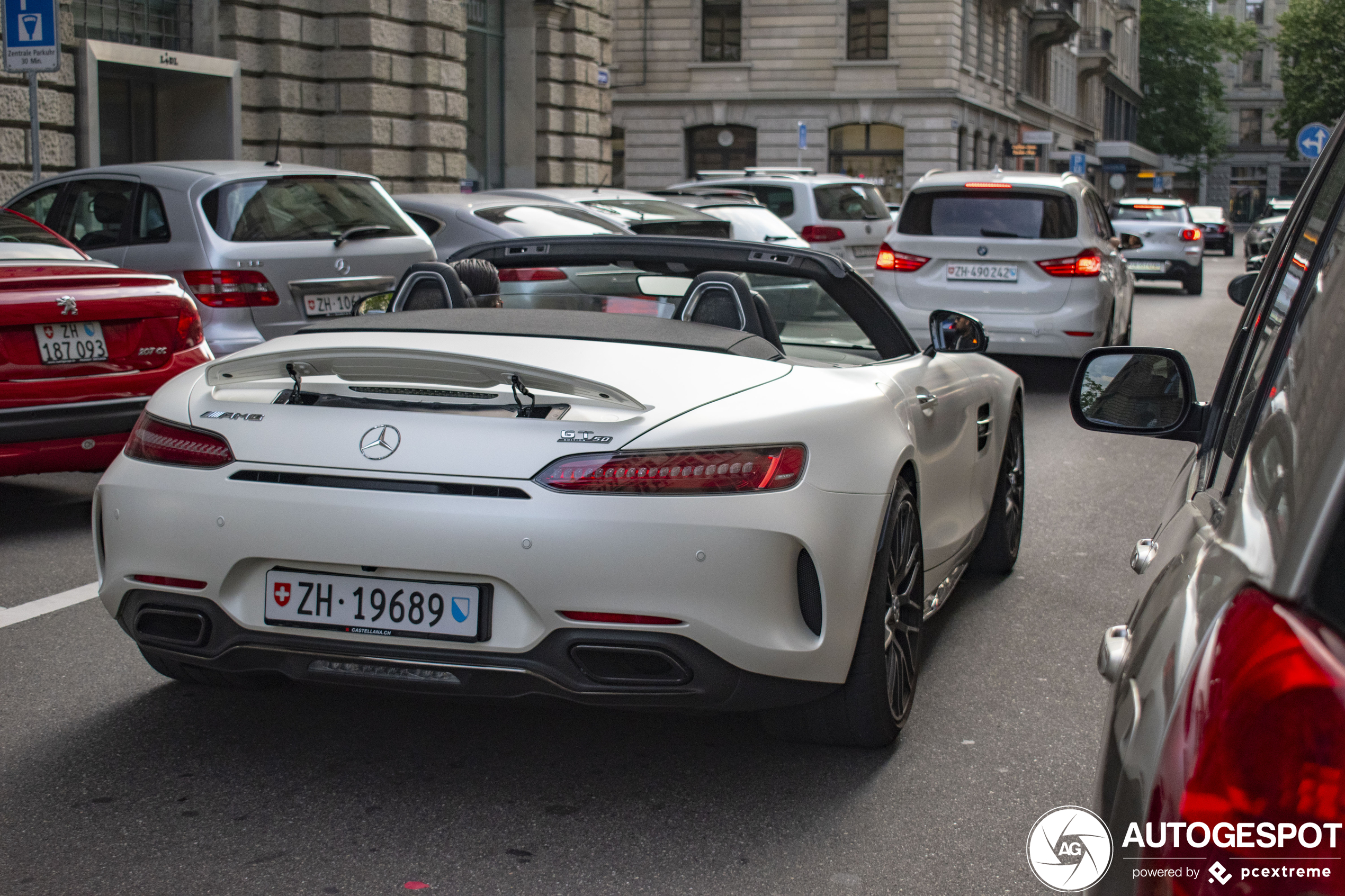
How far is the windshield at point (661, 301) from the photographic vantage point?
4.73m

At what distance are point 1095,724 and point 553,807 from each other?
4.91 feet

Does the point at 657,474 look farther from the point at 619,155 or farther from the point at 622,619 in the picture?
the point at 619,155

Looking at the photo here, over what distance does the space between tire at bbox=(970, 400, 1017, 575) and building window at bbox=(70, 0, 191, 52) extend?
584 inches

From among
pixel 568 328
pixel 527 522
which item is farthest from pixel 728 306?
pixel 527 522

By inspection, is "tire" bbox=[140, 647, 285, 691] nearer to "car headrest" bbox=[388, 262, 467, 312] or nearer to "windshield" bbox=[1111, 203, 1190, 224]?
"car headrest" bbox=[388, 262, 467, 312]

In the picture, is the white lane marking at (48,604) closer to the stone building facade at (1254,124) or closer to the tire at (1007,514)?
the tire at (1007,514)

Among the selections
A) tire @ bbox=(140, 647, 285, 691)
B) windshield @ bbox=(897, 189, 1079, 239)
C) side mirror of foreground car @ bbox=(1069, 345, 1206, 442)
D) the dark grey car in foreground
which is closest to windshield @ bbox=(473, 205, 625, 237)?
windshield @ bbox=(897, 189, 1079, 239)

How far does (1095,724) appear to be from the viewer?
404 centimetres

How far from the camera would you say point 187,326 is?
22.8 ft

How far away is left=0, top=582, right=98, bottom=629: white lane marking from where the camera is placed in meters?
5.10

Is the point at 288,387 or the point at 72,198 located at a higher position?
the point at 72,198

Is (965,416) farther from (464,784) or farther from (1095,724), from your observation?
(464,784)

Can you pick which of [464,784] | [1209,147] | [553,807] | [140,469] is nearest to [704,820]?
[553,807]

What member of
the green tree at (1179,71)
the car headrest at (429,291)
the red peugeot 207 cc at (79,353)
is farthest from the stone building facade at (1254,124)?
the car headrest at (429,291)
